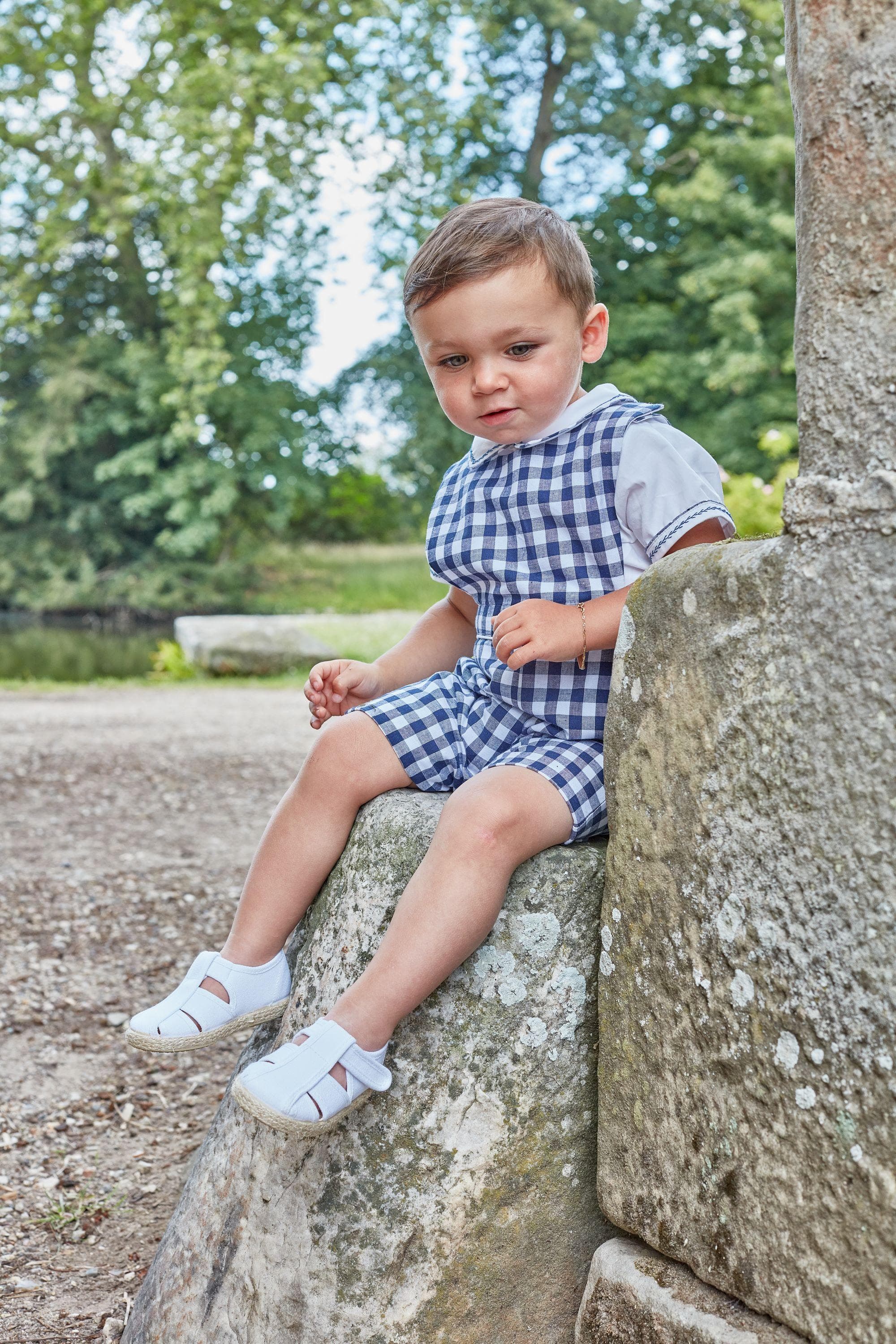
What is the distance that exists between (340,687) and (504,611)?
0.53m

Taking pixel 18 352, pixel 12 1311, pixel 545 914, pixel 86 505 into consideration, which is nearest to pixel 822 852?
pixel 545 914

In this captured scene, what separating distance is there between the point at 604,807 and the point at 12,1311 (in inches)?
60.3

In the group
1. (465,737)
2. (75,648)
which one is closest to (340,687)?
(465,737)

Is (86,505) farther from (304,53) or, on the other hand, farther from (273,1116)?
(273,1116)

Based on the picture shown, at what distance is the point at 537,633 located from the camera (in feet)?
5.90

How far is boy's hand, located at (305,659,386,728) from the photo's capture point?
2283 mm

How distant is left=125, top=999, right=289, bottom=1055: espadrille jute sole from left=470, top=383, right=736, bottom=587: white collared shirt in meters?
0.95

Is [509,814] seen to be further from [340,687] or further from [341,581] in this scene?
[341,581]

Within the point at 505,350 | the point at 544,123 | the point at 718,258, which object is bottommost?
the point at 505,350

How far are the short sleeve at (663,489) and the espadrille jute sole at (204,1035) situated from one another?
39.4 inches

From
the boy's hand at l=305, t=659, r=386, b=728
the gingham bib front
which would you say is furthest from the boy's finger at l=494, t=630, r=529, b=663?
the boy's hand at l=305, t=659, r=386, b=728

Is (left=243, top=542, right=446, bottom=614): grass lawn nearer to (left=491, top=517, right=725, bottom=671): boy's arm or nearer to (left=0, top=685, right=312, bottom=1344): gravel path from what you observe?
(left=0, top=685, right=312, bottom=1344): gravel path

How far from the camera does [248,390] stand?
71.7 feet

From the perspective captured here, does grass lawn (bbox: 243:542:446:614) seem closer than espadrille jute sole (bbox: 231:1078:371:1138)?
No
